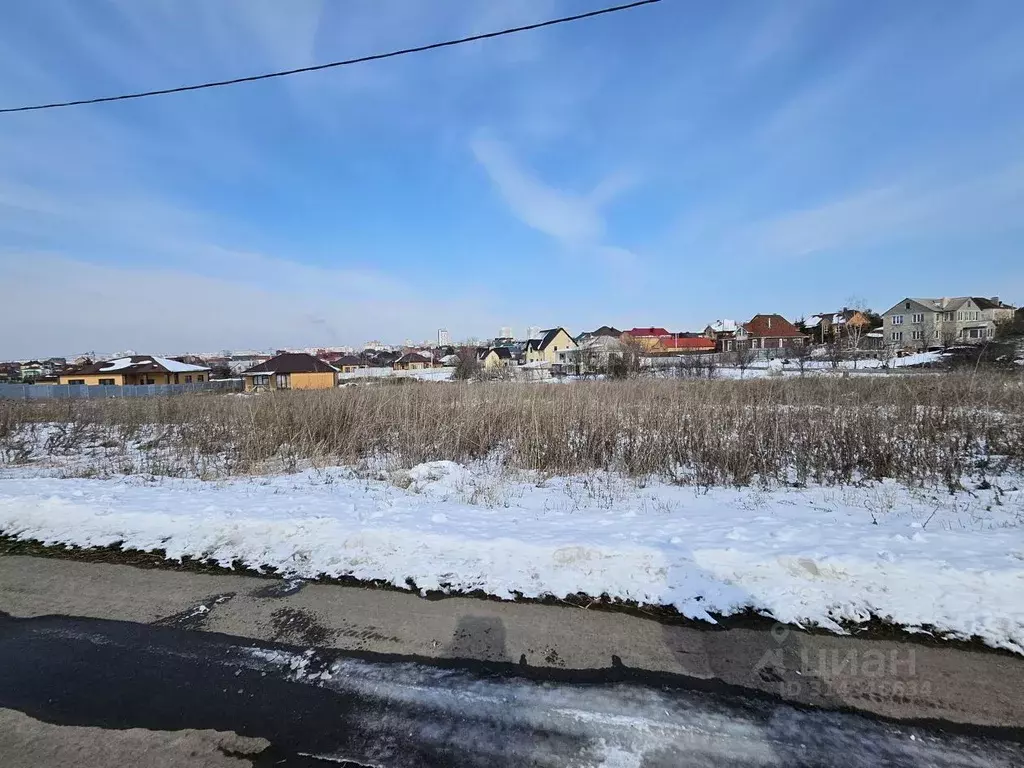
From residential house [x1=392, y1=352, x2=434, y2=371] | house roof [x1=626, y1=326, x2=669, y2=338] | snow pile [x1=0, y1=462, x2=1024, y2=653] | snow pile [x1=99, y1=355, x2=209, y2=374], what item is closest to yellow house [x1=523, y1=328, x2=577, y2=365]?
house roof [x1=626, y1=326, x2=669, y2=338]

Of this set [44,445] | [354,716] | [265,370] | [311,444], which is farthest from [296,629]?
[265,370]

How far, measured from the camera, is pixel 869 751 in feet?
6.11

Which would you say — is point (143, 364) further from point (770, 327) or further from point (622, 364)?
point (770, 327)

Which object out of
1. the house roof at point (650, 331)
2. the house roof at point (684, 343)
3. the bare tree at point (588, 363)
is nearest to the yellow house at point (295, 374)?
the bare tree at point (588, 363)

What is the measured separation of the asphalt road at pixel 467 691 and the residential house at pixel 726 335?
65.8 metres

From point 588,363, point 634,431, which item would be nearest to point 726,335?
point 588,363

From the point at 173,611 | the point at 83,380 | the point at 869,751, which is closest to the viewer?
the point at 869,751

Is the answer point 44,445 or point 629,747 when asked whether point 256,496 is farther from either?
point 44,445

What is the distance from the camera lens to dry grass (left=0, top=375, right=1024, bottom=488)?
22.2ft

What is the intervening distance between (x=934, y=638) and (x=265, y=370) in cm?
6170

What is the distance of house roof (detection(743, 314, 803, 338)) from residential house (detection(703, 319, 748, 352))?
1594 mm

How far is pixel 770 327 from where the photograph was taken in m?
72.4

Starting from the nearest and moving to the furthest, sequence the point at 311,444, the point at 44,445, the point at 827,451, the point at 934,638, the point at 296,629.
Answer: the point at 934,638 < the point at 296,629 < the point at 827,451 < the point at 311,444 < the point at 44,445

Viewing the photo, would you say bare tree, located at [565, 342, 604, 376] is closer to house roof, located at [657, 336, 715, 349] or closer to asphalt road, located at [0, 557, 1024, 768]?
house roof, located at [657, 336, 715, 349]
